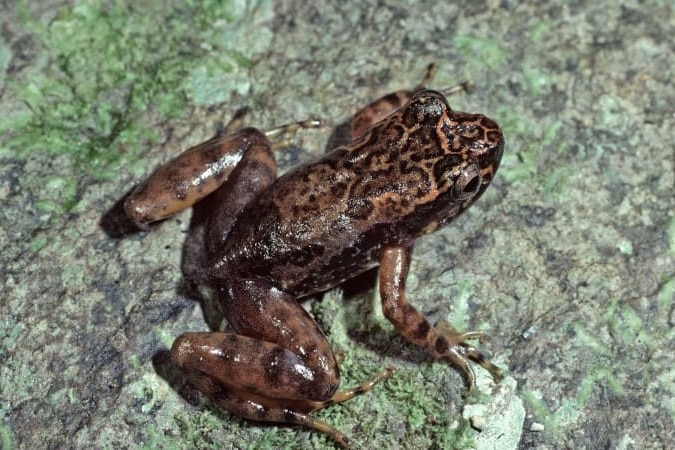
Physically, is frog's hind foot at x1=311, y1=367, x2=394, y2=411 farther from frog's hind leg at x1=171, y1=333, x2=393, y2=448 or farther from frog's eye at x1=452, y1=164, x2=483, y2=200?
frog's eye at x1=452, y1=164, x2=483, y2=200

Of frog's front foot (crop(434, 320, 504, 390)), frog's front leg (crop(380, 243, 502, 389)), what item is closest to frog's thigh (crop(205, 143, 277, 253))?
frog's front leg (crop(380, 243, 502, 389))

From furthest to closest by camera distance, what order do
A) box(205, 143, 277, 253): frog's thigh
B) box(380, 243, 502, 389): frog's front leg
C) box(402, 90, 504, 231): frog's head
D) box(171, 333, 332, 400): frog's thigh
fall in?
box(205, 143, 277, 253): frog's thigh → box(380, 243, 502, 389): frog's front leg → box(402, 90, 504, 231): frog's head → box(171, 333, 332, 400): frog's thigh

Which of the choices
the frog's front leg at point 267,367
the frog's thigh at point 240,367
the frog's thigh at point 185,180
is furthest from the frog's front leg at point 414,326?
the frog's thigh at point 185,180

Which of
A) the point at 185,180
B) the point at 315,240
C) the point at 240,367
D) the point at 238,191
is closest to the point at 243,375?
the point at 240,367

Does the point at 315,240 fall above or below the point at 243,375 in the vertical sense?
above

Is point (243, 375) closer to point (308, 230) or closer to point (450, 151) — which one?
point (308, 230)

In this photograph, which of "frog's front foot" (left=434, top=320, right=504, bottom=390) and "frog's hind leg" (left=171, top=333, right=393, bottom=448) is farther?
"frog's front foot" (left=434, top=320, right=504, bottom=390)
